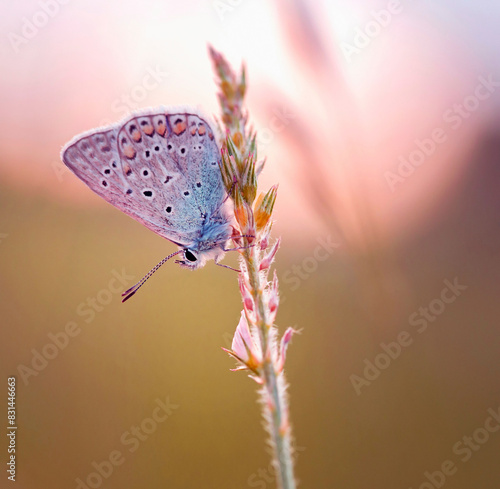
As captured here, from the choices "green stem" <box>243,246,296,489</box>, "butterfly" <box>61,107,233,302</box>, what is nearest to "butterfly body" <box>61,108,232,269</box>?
"butterfly" <box>61,107,233,302</box>

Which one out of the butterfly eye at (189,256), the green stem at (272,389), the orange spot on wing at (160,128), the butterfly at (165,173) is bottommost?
the green stem at (272,389)

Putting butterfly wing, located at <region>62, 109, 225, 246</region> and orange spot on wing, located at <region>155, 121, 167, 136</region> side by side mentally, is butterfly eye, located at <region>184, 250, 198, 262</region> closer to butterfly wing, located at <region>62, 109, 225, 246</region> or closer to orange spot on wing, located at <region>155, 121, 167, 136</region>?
butterfly wing, located at <region>62, 109, 225, 246</region>

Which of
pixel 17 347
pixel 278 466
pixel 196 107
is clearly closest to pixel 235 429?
pixel 17 347

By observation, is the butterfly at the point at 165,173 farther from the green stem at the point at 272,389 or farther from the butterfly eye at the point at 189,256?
the green stem at the point at 272,389

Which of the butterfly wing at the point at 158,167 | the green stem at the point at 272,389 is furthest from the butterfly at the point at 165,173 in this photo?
the green stem at the point at 272,389

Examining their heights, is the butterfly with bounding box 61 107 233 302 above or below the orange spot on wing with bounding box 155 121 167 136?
below

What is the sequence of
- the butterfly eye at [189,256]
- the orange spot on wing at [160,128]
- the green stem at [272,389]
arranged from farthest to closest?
the butterfly eye at [189,256]
the orange spot on wing at [160,128]
the green stem at [272,389]

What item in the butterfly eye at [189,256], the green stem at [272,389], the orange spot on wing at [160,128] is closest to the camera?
the green stem at [272,389]

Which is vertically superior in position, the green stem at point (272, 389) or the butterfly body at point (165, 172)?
the butterfly body at point (165, 172)
